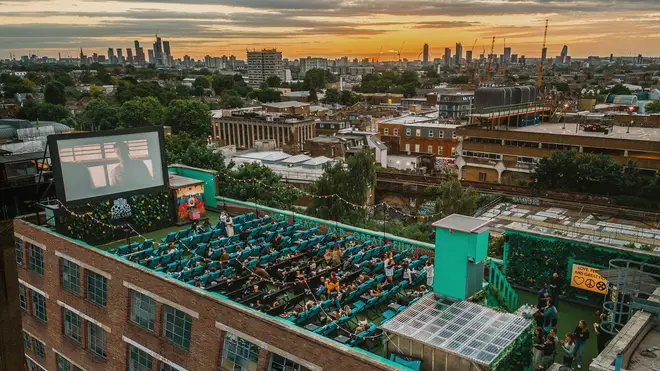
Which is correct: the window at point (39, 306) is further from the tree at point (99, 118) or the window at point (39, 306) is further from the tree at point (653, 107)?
the tree at point (653, 107)

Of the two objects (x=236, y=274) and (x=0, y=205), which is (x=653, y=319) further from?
(x=0, y=205)

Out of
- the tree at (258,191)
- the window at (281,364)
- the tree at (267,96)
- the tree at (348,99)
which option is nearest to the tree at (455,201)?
the tree at (258,191)

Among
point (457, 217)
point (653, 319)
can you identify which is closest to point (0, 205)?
point (457, 217)

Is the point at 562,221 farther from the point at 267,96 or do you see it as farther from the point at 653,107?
the point at 267,96

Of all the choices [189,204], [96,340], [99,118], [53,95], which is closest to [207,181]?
[189,204]

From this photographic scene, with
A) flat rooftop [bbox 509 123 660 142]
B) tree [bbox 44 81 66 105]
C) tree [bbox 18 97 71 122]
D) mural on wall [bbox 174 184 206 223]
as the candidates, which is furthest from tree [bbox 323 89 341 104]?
mural on wall [bbox 174 184 206 223]
